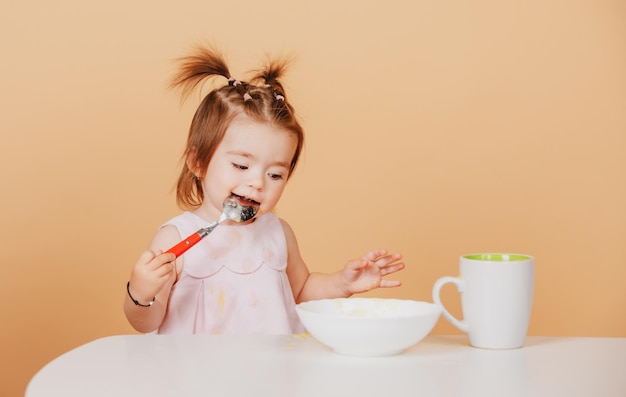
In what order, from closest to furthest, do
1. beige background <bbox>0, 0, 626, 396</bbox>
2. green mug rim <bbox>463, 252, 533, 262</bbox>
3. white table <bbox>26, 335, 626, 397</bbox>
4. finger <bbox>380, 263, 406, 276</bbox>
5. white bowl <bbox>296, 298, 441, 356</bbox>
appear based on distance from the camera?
white table <bbox>26, 335, 626, 397</bbox>, white bowl <bbox>296, 298, 441, 356</bbox>, green mug rim <bbox>463, 252, 533, 262</bbox>, finger <bbox>380, 263, 406, 276</bbox>, beige background <bbox>0, 0, 626, 396</bbox>

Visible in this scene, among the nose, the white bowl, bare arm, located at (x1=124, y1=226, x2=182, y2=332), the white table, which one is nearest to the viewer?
the white table

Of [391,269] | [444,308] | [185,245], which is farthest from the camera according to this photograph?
[391,269]

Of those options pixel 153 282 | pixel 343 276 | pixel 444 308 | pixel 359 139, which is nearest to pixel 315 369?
pixel 444 308

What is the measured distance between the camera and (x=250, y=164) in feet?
4.91

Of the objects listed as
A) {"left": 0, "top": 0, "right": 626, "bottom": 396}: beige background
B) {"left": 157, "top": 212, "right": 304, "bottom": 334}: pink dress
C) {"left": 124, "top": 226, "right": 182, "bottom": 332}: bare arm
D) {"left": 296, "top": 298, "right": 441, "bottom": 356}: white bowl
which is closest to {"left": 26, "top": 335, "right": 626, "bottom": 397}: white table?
{"left": 296, "top": 298, "right": 441, "bottom": 356}: white bowl

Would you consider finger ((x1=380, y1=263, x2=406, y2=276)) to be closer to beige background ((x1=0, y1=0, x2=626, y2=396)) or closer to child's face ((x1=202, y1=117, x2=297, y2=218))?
child's face ((x1=202, y1=117, x2=297, y2=218))

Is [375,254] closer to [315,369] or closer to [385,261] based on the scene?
[385,261]

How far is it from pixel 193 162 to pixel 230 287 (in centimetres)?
24

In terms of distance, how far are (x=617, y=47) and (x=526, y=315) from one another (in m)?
1.60

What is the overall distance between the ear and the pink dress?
0.08 m

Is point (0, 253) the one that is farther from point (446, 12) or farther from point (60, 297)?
point (446, 12)

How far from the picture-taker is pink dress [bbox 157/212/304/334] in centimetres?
149

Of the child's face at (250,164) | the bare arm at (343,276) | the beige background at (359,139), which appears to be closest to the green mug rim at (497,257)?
the bare arm at (343,276)

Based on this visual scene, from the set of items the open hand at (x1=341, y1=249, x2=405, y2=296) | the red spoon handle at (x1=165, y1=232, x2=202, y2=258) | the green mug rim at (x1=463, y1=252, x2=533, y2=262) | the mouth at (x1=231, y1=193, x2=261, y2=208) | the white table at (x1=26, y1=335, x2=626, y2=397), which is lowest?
the white table at (x1=26, y1=335, x2=626, y2=397)
